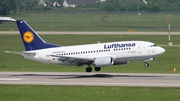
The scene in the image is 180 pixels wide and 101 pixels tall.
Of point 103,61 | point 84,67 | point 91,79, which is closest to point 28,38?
point 103,61

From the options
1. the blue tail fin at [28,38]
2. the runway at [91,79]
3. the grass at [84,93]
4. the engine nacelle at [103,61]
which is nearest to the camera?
the grass at [84,93]

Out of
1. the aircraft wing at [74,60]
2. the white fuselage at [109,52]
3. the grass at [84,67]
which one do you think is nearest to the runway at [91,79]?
the aircraft wing at [74,60]

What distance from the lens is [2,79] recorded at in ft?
185

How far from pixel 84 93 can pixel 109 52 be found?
17.4 meters

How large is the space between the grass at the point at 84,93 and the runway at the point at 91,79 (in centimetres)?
372

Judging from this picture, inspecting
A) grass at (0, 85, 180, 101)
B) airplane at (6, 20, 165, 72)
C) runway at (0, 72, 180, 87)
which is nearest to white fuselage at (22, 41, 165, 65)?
airplane at (6, 20, 165, 72)

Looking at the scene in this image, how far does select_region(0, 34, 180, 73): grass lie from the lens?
68062 mm

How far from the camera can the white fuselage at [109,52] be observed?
6125 cm

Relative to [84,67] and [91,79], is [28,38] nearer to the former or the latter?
[91,79]

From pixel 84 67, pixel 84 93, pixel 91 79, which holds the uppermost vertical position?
pixel 84 93

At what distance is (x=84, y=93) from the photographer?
44.6m

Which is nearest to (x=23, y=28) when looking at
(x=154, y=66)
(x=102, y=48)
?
(x=102, y=48)

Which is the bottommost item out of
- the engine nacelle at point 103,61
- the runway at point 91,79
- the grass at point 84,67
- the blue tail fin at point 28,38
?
the grass at point 84,67

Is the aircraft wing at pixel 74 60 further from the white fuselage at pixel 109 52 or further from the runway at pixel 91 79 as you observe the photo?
the runway at pixel 91 79
